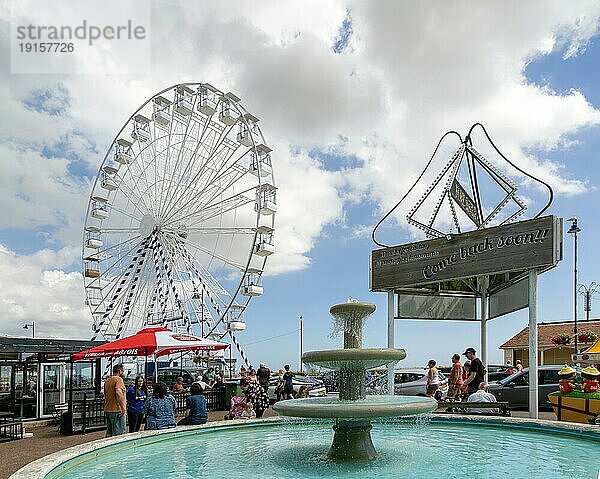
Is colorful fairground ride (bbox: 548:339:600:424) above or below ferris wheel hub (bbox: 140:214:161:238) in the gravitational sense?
below

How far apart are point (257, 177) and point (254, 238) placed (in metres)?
2.90

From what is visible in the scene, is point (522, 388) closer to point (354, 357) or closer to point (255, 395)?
point (255, 395)

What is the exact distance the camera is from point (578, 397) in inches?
477

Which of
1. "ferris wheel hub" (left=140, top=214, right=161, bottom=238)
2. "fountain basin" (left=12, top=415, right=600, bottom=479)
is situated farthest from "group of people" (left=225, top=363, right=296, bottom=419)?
"ferris wheel hub" (left=140, top=214, right=161, bottom=238)

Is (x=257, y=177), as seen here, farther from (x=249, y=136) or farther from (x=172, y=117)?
(x=172, y=117)

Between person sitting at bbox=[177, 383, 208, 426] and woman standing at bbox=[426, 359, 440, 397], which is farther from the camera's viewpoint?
woman standing at bbox=[426, 359, 440, 397]

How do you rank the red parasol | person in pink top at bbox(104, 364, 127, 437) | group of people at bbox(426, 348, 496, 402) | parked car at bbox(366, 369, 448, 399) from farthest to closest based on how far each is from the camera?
parked car at bbox(366, 369, 448, 399), the red parasol, group of people at bbox(426, 348, 496, 402), person in pink top at bbox(104, 364, 127, 437)

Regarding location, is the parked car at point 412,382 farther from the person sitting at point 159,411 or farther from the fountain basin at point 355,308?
the fountain basin at point 355,308

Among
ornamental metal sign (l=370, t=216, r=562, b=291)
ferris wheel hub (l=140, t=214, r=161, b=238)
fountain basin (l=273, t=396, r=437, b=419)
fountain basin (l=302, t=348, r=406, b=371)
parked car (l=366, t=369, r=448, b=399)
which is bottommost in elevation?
parked car (l=366, t=369, r=448, b=399)

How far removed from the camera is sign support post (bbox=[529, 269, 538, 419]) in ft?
41.2

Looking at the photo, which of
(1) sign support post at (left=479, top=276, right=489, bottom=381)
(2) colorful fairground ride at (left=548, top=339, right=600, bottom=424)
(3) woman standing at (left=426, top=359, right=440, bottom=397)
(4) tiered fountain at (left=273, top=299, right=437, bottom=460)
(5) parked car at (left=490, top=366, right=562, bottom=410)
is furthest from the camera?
(5) parked car at (left=490, top=366, right=562, bottom=410)

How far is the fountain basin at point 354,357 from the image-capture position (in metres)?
7.50

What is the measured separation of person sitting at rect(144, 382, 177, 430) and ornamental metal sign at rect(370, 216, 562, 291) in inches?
269

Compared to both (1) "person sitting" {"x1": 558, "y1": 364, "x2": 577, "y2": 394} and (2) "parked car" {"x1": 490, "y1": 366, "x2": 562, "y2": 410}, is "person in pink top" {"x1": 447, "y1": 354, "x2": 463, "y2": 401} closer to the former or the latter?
(1) "person sitting" {"x1": 558, "y1": 364, "x2": 577, "y2": 394}
